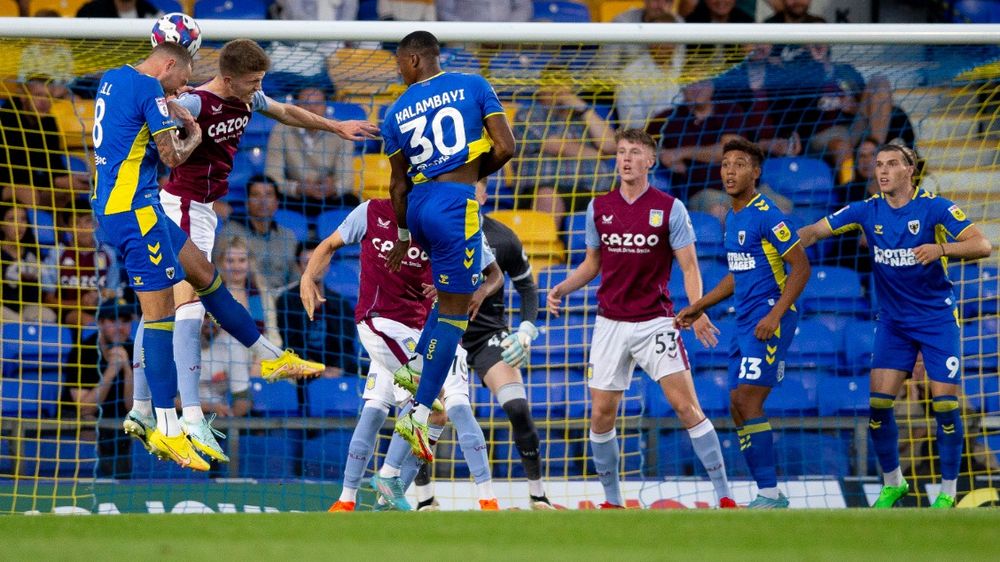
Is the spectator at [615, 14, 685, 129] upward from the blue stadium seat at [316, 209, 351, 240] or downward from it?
upward

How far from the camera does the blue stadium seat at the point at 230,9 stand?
12766 millimetres

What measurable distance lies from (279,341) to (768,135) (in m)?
4.71

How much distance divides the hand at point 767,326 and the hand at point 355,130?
2.78 metres

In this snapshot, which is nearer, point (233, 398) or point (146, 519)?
point (146, 519)

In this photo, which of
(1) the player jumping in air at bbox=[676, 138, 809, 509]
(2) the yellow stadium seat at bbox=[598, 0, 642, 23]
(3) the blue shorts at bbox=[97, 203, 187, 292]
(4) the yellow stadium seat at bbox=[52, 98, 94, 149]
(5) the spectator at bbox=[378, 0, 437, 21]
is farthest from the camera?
(2) the yellow stadium seat at bbox=[598, 0, 642, 23]

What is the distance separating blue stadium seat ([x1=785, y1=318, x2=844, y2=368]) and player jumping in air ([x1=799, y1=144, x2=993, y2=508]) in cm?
208

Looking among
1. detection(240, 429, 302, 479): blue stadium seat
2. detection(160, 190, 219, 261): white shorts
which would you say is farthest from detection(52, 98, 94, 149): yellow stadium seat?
detection(160, 190, 219, 261): white shorts

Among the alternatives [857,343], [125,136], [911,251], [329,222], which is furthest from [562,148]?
[125,136]

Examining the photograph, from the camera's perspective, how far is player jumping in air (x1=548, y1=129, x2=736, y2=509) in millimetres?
8438

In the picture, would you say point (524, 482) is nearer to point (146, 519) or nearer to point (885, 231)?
point (885, 231)

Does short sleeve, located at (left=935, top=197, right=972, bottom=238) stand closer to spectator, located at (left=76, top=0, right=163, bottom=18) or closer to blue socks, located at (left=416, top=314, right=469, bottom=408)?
blue socks, located at (left=416, top=314, right=469, bottom=408)

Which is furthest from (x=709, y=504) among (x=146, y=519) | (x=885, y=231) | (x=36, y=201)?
(x=36, y=201)

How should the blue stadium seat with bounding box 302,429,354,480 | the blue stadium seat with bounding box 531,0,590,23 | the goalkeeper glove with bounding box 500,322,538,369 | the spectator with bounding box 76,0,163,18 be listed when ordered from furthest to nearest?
the blue stadium seat with bounding box 531,0,590,23, the spectator with bounding box 76,0,163,18, the blue stadium seat with bounding box 302,429,354,480, the goalkeeper glove with bounding box 500,322,538,369

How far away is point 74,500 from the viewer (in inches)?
374
